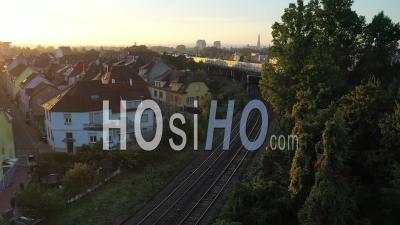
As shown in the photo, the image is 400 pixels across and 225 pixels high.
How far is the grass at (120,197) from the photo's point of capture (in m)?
24.9

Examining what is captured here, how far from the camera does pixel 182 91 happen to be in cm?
5475

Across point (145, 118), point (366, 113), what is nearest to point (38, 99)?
point (145, 118)

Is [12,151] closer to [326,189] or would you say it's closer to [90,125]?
[90,125]

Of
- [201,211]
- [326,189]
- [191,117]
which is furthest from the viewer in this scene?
[191,117]

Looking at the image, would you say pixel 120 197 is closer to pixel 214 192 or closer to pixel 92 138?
pixel 214 192

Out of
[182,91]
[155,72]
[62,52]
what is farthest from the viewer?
[62,52]

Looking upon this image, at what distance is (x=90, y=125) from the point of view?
38.2 meters

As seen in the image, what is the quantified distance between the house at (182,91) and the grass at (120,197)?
21.1 metres

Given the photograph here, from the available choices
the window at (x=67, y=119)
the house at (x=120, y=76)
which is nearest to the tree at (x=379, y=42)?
the window at (x=67, y=119)

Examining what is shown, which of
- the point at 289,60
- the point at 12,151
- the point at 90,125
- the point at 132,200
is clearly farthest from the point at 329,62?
the point at 12,151

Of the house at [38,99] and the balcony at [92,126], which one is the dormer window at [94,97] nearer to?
the balcony at [92,126]

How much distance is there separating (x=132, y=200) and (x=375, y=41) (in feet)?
73.0

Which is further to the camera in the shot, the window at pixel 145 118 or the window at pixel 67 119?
the window at pixel 145 118

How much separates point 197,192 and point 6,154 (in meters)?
16.1
